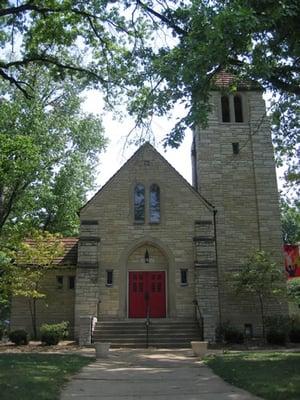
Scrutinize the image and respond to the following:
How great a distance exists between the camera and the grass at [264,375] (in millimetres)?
8250

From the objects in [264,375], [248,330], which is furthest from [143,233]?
[264,375]

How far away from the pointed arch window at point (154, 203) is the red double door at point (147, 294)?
251cm

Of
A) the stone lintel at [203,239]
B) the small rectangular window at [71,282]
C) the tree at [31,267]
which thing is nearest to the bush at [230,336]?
the stone lintel at [203,239]

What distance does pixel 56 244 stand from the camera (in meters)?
22.7

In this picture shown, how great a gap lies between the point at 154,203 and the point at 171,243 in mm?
2128

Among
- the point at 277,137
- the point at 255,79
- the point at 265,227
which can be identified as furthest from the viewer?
the point at 265,227

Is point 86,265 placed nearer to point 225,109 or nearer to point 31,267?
point 31,267

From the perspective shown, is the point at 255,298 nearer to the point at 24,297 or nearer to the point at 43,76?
the point at 24,297

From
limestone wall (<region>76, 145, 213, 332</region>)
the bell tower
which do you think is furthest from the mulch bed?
the bell tower

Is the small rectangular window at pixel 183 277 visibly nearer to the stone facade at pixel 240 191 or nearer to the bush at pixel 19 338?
the stone facade at pixel 240 191

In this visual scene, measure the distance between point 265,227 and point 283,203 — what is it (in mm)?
1833

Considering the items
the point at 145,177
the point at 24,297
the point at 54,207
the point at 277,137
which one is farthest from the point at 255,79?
the point at 54,207

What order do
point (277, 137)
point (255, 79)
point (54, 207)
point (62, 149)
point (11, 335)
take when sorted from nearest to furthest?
point (255, 79)
point (277, 137)
point (11, 335)
point (62, 149)
point (54, 207)

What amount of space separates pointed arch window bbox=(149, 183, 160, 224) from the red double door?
8.23 feet
